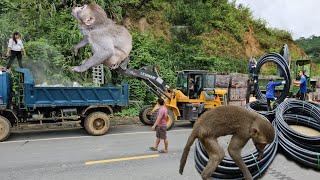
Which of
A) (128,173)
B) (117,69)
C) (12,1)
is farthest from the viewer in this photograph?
(12,1)

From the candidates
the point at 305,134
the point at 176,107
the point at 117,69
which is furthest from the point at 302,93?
the point at 305,134

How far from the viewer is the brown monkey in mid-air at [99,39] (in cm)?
1980

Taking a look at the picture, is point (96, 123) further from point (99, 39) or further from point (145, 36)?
point (145, 36)

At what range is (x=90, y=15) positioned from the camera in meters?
20.4

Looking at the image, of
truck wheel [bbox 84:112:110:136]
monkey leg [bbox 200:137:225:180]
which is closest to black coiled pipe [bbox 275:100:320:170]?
monkey leg [bbox 200:137:225:180]

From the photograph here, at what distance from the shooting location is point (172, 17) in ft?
75.5

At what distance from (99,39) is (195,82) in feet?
17.8

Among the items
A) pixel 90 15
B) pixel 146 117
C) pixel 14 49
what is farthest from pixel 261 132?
pixel 90 15

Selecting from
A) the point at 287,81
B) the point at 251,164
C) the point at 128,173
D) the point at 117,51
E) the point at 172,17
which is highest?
the point at 172,17

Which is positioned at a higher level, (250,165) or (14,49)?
(14,49)

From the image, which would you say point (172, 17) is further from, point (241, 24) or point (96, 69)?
point (241, 24)

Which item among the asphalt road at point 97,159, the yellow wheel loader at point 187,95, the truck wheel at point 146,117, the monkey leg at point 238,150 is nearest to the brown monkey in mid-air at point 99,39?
the yellow wheel loader at point 187,95

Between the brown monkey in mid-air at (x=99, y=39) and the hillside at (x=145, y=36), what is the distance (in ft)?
1.94

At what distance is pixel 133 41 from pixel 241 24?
12564 mm
